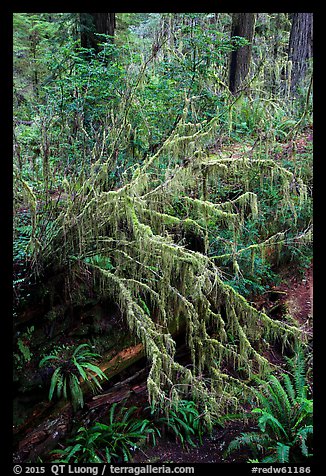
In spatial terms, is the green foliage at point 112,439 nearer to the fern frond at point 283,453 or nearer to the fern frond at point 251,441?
the fern frond at point 251,441

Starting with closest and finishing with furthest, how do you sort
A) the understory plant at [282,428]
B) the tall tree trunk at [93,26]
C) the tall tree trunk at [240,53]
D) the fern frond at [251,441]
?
the understory plant at [282,428] → the fern frond at [251,441] → the tall tree trunk at [93,26] → the tall tree trunk at [240,53]

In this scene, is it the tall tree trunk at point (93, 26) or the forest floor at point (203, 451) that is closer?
the forest floor at point (203, 451)

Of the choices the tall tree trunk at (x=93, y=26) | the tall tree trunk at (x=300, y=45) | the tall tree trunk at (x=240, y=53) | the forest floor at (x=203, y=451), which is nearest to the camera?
the forest floor at (x=203, y=451)

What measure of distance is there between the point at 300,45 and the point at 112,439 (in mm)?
12172

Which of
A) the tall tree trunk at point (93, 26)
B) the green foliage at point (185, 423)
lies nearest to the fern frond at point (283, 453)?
the green foliage at point (185, 423)

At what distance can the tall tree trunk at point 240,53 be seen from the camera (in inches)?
393

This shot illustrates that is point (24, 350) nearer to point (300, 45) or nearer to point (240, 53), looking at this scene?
point (240, 53)

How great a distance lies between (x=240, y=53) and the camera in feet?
33.7

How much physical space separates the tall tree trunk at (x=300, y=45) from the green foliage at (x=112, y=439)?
1041cm

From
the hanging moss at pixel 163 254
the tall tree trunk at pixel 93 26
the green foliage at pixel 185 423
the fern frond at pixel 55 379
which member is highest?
the tall tree trunk at pixel 93 26

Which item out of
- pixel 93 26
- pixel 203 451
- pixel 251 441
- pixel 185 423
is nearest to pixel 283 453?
pixel 251 441

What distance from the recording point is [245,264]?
6.59 meters
